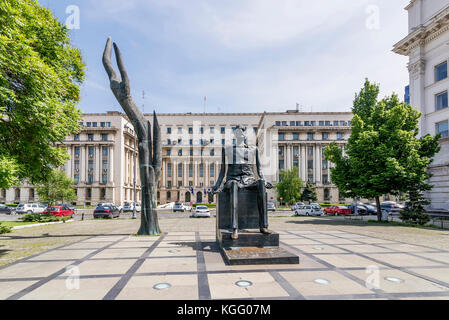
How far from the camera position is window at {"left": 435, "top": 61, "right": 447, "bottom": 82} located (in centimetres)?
2584

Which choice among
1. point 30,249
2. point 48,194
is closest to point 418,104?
point 30,249

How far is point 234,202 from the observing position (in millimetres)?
8539

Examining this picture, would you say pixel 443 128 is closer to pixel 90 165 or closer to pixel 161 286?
pixel 161 286

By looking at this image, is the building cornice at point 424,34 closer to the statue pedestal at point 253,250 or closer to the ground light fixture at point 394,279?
the ground light fixture at point 394,279

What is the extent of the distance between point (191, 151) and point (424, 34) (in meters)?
62.4

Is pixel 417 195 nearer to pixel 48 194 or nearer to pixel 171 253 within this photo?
pixel 171 253

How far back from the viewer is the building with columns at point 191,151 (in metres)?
64.8

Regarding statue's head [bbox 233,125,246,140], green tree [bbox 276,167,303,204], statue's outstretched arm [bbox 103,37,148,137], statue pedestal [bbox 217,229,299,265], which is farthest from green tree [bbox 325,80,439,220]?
green tree [bbox 276,167,303,204]

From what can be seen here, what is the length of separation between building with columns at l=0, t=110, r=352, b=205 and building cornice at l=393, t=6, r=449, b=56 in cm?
3804

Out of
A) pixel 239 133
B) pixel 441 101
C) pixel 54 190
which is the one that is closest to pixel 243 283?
pixel 239 133

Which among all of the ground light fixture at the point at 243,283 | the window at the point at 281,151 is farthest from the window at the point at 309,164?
the ground light fixture at the point at 243,283

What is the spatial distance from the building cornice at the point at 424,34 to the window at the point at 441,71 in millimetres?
2974

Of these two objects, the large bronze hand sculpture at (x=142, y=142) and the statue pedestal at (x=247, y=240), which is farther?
the large bronze hand sculpture at (x=142, y=142)
